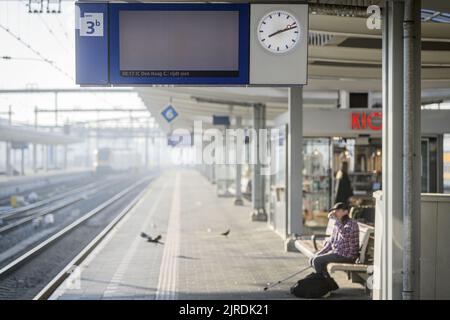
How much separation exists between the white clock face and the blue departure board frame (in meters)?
0.18

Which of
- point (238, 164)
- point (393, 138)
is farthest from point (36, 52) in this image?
point (393, 138)

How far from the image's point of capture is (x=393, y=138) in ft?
21.4

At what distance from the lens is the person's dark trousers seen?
29.6ft

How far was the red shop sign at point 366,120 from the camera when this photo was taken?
49.1 feet

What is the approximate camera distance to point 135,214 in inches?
948

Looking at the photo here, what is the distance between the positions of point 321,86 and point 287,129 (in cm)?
A: 274

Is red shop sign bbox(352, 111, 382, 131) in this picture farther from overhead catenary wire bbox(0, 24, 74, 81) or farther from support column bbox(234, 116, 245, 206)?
support column bbox(234, 116, 245, 206)

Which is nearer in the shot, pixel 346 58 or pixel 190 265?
pixel 190 265

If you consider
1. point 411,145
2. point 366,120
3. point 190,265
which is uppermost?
point 366,120

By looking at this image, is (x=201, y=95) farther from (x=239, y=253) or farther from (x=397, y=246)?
A: (x=397, y=246)

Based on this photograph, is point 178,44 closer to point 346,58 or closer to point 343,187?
point 346,58

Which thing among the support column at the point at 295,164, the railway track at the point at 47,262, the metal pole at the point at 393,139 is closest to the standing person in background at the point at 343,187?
the support column at the point at 295,164

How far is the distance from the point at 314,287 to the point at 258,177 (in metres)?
12.1
